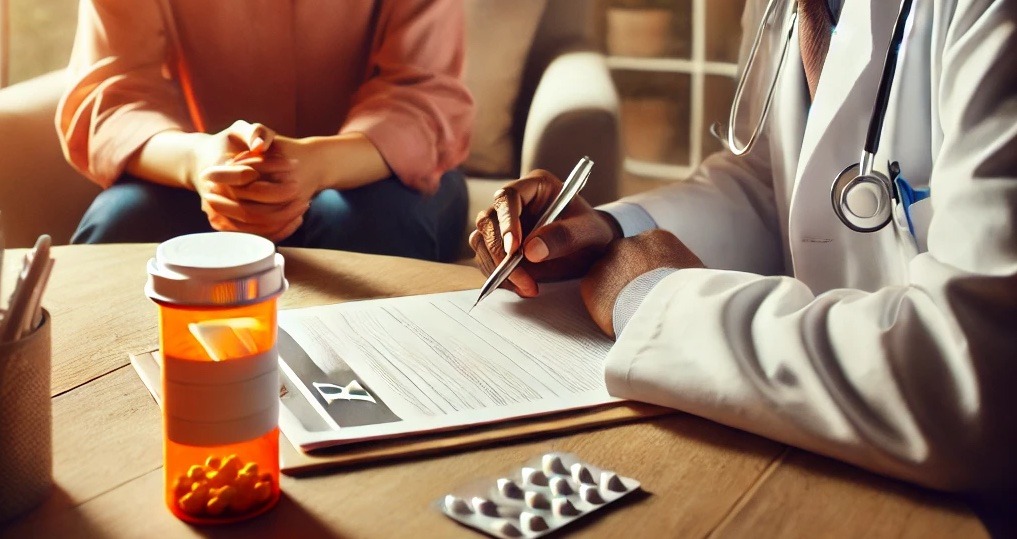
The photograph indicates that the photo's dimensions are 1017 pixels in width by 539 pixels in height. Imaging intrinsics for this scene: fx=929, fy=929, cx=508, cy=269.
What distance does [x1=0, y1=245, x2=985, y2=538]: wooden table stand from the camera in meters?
0.55

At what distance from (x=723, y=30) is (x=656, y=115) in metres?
0.25

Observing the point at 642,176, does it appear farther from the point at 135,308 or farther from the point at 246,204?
the point at 135,308

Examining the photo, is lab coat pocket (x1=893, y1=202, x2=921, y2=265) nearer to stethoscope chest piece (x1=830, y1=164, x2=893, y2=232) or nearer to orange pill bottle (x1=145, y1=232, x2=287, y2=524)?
stethoscope chest piece (x1=830, y1=164, x2=893, y2=232)

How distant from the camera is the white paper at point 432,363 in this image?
0.68m

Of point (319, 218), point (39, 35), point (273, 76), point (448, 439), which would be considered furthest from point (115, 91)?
point (448, 439)

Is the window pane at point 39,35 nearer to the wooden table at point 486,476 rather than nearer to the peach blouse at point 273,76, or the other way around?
the peach blouse at point 273,76

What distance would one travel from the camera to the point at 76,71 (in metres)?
1.62

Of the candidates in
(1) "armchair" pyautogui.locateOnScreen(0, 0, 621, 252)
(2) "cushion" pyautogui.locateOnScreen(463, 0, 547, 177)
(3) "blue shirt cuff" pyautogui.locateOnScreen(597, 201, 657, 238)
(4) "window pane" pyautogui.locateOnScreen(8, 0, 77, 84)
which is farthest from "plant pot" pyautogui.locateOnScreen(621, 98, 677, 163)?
(4) "window pane" pyautogui.locateOnScreen(8, 0, 77, 84)

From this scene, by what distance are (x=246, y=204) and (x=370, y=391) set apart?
0.66m

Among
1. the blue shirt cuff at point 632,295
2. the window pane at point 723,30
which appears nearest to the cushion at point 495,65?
the window pane at point 723,30

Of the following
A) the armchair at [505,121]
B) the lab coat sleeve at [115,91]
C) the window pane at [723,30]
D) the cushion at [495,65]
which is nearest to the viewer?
the lab coat sleeve at [115,91]

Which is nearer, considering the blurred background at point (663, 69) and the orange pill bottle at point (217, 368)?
the orange pill bottle at point (217, 368)

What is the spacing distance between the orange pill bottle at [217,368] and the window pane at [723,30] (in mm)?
1873

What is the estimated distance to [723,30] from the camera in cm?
221
